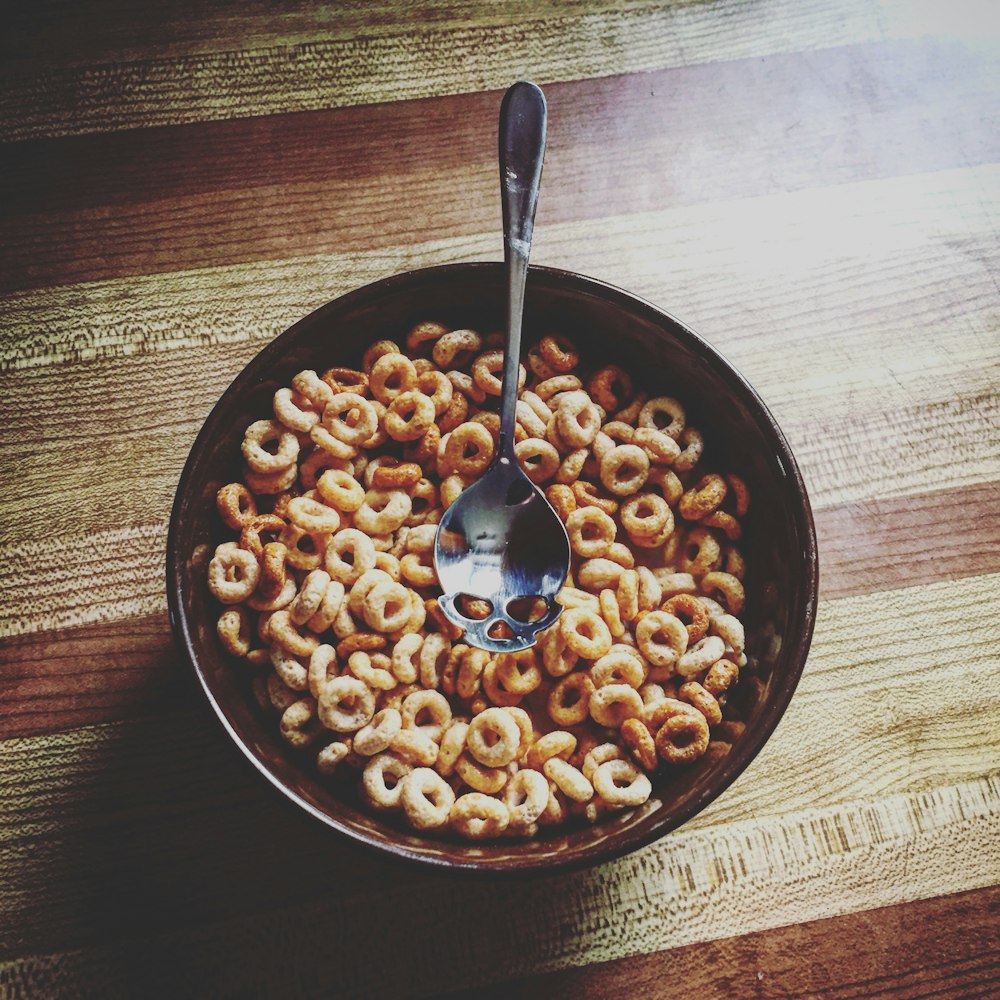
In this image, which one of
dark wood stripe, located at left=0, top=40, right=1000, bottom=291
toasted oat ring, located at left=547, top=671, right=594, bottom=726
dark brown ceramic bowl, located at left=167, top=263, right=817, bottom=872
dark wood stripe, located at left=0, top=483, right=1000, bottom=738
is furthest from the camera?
dark wood stripe, located at left=0, top=40, right=1000, bottom=291

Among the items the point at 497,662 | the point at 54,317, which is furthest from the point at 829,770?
the point at 54,317

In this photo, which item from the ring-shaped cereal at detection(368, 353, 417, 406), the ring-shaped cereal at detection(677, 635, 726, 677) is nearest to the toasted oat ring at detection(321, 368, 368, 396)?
the ring-shaped cereal at detection(368, 353, 417, 406)

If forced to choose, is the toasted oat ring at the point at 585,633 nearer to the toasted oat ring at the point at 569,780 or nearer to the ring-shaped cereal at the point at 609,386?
the toasted oat ring at the point at 569,780

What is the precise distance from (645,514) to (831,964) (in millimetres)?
523

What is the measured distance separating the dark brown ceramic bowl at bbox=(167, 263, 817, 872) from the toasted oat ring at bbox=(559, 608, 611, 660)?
14 cm

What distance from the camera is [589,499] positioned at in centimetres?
99

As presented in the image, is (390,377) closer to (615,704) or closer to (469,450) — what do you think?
(469,450)

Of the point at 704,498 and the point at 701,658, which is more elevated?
the point at 704,498

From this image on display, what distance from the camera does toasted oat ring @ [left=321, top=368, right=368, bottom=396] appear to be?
101 centimetres

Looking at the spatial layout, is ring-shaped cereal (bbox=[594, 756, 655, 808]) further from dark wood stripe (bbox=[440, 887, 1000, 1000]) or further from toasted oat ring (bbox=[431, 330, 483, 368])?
toasted oat ring (bbox=[431, 330, 483, 368])

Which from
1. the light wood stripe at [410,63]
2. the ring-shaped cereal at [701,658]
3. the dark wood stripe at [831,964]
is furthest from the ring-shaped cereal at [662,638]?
the light wood stripe at [410,63]

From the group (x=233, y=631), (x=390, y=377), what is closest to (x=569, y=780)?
(x=233, y=631)

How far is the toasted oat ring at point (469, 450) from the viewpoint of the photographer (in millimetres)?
980

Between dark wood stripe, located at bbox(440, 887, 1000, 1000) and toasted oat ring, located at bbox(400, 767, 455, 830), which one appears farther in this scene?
dark wood stripe, located at bbox(440, 887, 1000, 1000)
